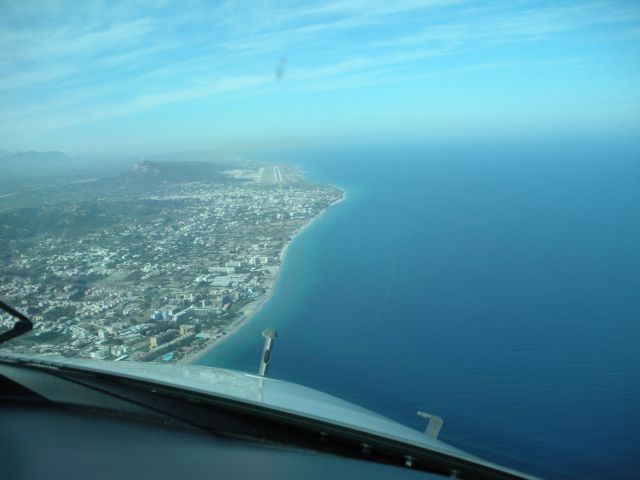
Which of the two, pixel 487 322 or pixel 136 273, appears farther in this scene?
pixel 487 322

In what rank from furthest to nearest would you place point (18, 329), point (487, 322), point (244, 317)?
point (487, 322) → point (244, 317) → point (18, 329)

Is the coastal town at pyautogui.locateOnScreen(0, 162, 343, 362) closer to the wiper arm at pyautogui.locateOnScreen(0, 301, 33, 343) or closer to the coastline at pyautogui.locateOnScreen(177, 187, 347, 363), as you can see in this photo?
the coastline at pyautogui.locateOnScreen(177, 187, 347, 363)

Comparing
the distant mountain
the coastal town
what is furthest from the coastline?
the distant mountain

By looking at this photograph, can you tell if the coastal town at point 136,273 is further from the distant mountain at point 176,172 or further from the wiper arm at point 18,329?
the distant mountain at point 176,172

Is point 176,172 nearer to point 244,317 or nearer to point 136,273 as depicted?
point 136,273

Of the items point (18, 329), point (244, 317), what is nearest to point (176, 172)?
point (244, 317)

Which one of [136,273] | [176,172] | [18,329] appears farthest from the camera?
[176,172]

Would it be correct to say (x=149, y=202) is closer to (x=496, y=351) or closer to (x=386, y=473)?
(x=496, y=351)
